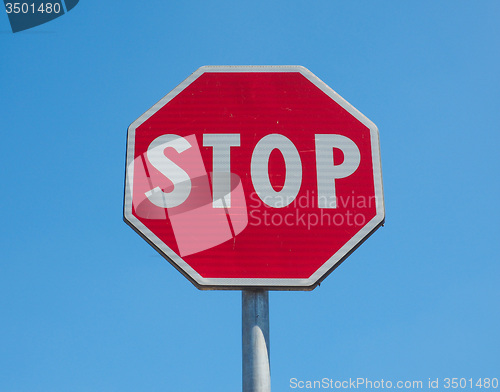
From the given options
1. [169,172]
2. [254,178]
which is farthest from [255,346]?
[169,172]

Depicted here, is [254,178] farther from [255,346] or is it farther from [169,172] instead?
[255,346]

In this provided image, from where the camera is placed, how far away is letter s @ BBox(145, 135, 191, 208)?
4.69 meters

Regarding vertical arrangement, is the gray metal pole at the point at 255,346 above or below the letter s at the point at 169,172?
below

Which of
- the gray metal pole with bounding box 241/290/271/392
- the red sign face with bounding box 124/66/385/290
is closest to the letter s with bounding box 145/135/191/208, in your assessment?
the red sign face with bounding box 124/66/385/290

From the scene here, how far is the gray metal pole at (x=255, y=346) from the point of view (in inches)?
157

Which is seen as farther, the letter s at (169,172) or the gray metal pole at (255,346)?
the letter s at (169,172)

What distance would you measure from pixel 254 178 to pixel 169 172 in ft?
2.30

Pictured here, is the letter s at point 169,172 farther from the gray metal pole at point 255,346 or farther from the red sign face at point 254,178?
the gray metal pole at point 255,346

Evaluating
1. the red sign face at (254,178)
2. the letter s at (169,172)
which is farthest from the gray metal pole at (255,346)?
the letter s at (169,172)

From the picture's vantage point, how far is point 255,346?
4.08 metres

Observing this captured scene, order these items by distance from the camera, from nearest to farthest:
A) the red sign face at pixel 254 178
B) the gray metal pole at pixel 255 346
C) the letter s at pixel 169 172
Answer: the gray metal pole at pixel 255 346
the red sign face at pixel 254 178
the letter s at pixel 169 172

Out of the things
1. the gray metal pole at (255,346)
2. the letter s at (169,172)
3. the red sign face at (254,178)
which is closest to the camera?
the gray metal pole at (255,346)

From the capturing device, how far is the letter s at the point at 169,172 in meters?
4.69

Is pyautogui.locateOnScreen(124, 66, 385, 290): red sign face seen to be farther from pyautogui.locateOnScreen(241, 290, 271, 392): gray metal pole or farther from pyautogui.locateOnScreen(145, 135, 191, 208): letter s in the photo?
pyautogui.locateOnScreen(241, 290, 271, 392): gray metal pole
